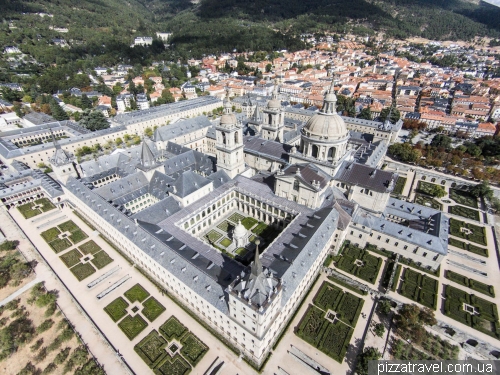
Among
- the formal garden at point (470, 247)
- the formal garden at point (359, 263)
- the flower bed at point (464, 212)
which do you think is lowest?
the formal garden at point (359, 263)

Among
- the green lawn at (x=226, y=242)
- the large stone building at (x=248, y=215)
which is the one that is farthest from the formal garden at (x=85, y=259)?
the green lawn at (x=226, y=242)

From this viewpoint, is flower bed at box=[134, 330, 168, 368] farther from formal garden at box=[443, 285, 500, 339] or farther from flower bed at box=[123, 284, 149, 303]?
formal garden at box=[443, 285, 500, 339]

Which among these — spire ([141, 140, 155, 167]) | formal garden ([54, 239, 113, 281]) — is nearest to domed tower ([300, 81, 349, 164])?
spire ([141, 140, 155, 167])

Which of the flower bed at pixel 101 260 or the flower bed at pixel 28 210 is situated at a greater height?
the flower bed at pixel 28 210

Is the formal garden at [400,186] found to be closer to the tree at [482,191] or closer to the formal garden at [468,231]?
the formal garden at [468,231]

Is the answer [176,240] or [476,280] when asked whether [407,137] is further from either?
[176,240]

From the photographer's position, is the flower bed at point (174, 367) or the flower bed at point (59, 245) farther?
the flower bed at point (59, 245)
